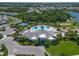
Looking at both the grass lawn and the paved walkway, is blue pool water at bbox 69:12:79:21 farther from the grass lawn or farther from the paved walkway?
the paved walkway

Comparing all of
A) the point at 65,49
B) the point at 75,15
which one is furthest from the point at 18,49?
the point at 75,15

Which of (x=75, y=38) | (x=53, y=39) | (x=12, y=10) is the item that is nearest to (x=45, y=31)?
(x=53, y=39)

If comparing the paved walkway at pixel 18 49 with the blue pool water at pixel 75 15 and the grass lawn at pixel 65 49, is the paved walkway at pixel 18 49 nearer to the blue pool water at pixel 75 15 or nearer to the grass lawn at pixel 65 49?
the grass lawn at pixel 65 49

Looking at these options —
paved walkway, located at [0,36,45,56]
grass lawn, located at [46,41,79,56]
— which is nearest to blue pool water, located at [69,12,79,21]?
grass lawn, located at [46,41,79,56]

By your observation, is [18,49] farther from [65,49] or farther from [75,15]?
[75,15]

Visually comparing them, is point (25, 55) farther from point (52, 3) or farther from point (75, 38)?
point (52, 3)

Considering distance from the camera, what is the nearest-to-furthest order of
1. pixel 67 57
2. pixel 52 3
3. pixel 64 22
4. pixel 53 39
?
pixel 67 57 → pixel 53 39 → pixel 64 22 → pixel 52 3
